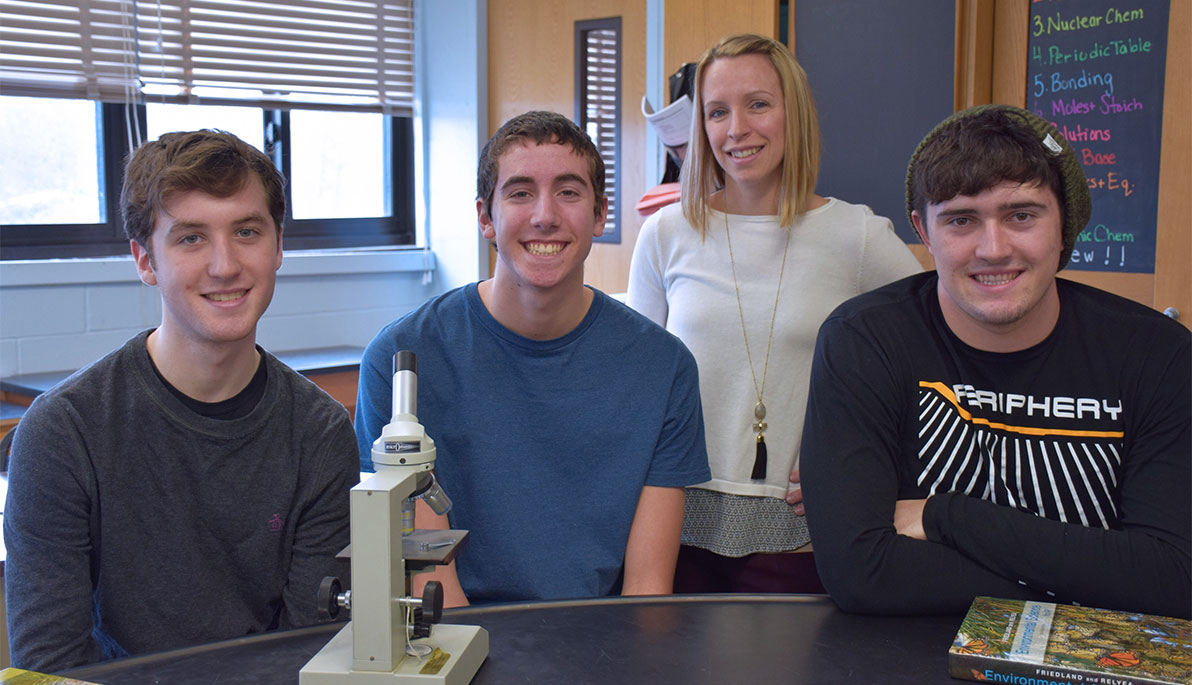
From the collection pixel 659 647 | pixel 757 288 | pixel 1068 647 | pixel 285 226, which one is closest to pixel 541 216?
pixel 757 288

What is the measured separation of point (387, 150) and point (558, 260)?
128 inches

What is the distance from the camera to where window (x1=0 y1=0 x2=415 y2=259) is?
3668 mm

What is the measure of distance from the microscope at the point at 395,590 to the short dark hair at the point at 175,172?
1.79 ft

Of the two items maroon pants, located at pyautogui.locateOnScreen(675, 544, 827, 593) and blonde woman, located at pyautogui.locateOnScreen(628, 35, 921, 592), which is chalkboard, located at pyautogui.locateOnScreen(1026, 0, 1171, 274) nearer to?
blonde woman, located at pyautogui.locateOnScreen(628, 35, 921, 592)

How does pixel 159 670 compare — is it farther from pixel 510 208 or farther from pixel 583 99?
pixel 583 99

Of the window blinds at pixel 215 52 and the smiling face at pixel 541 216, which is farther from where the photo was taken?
the window blinds at pixel 215 52

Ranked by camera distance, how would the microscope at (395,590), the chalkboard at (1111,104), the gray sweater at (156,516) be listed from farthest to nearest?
the chalkboard at (1111,104) < the gray sweater at (156,516) < the microscope at (395,590)

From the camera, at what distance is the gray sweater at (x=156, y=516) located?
1.32 m

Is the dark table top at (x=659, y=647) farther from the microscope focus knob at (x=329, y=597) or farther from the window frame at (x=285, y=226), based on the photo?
the window frame at (x=285, y=226)

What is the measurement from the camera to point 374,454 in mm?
1040

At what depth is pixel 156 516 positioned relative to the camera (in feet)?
4.57

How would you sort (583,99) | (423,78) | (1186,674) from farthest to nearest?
(423,78) → (583,99) → (1186,674)

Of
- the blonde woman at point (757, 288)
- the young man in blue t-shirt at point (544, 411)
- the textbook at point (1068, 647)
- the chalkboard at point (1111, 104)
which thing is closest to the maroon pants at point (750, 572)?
the blonde woman at point (757, 288)

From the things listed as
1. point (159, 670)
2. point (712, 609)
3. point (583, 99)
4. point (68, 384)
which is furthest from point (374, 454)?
point (583, 99)
